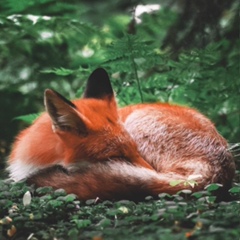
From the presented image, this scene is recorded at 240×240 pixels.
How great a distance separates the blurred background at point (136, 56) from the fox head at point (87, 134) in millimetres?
1589

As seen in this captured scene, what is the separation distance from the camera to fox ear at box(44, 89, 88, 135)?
165 inches

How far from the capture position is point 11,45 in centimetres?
830

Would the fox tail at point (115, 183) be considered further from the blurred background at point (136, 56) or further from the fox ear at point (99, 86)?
the blurred background at point (136, 56)

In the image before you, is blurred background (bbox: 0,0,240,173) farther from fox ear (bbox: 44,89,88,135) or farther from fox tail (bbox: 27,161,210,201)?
fox tail (bbox: 27,161,210,201)

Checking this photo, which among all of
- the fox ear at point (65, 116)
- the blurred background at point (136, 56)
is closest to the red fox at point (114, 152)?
the fox ear at point (65, 116)

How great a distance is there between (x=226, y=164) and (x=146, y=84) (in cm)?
237

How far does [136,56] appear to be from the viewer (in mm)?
5898

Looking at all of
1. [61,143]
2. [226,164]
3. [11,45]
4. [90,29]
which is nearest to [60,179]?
[61,143]

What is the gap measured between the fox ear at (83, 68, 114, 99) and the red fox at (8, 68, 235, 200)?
0.04ft

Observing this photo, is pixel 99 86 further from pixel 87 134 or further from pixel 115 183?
pixel 115 183

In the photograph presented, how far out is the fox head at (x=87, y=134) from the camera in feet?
13.7

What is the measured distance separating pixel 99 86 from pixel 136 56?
1.12 m

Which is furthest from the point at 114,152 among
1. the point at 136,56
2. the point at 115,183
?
the point at 136,56

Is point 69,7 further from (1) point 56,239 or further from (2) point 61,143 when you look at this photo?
(1) point 56,239
